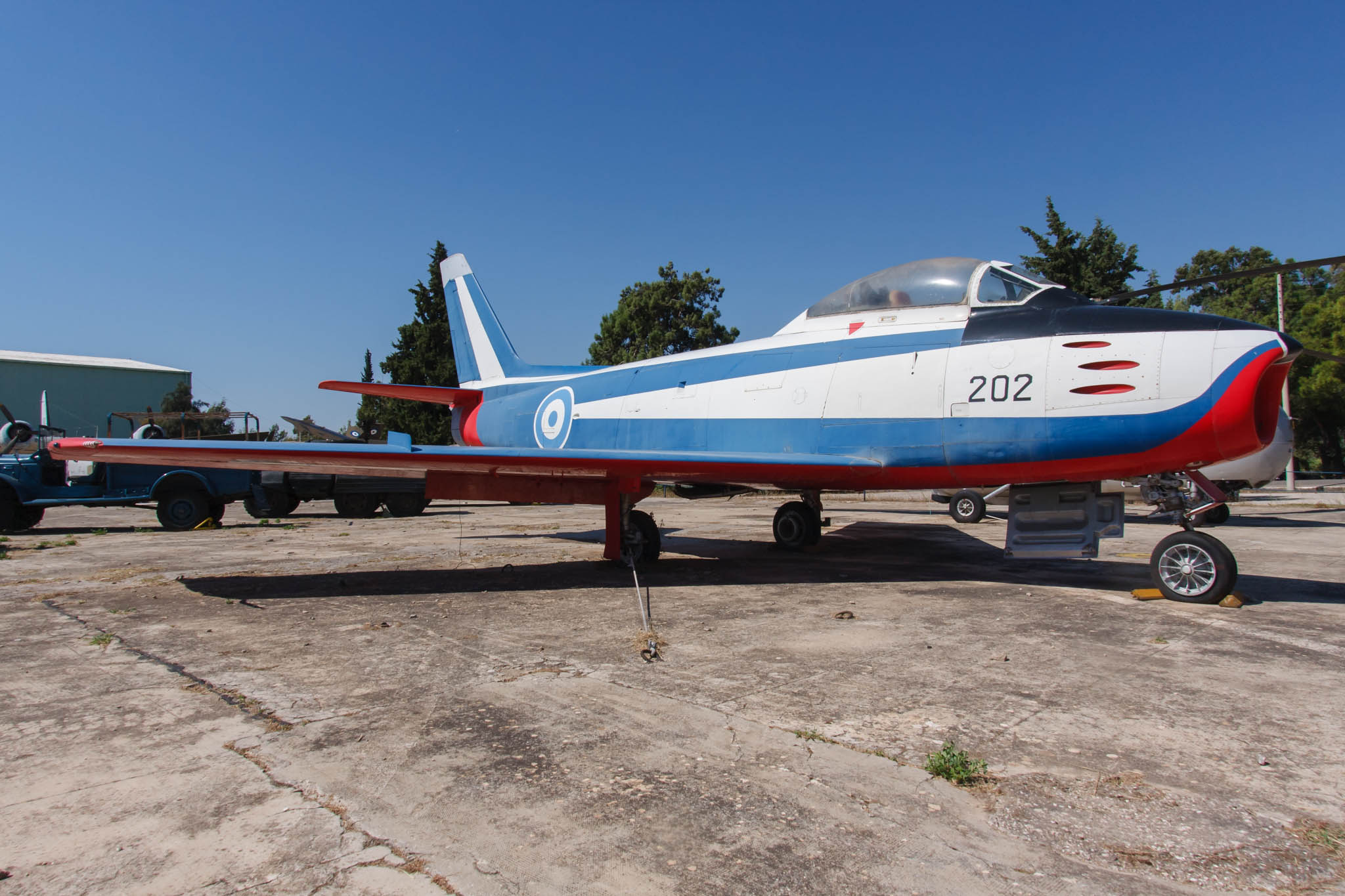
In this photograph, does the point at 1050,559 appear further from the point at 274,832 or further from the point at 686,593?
the point at 274,832

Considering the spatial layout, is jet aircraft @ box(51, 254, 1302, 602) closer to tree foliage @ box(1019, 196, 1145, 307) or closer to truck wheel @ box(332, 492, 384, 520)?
truck wheel @ box(332, 492, 384, 520)

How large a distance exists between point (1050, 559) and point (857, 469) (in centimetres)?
376

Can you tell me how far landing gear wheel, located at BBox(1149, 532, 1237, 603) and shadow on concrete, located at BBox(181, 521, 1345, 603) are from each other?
624 mm

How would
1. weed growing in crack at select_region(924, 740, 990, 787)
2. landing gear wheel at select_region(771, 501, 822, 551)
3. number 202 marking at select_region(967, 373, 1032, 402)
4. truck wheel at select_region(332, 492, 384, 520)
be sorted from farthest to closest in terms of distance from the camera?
truck wheel at select_region(332, 492, 384, 520) → landing gear wheel at select_region(771, 501, 822, 551) → number 202 marking at select_region(967, 373, 1032, 402) → weed growing in crack at select_region(924, 740, 990, 787)

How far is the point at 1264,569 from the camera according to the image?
25.5 ft

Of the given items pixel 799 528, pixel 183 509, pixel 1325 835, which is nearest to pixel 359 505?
pixel 183 509

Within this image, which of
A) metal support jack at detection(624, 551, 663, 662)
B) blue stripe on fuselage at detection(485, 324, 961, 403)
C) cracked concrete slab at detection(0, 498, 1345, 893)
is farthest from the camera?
blue stripe on fuselage at detection(485, 324, 961, 403)

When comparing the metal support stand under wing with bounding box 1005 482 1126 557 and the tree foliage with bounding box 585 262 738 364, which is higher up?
the tree foliage with bounding box 585 262 738 364

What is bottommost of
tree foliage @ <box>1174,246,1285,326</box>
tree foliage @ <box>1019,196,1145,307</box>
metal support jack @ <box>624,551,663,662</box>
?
metal support jack @ <box>624,551,663,662</box>

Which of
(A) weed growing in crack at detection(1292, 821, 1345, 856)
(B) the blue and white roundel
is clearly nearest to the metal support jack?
(A) weed growing in crack at detection(1292, 821, 1345, 856)

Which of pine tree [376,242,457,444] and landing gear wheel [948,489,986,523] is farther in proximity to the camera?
pine tree [376,242,457,444]

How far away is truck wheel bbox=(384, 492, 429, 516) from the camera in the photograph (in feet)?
57.7

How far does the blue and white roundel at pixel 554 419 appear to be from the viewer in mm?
10297

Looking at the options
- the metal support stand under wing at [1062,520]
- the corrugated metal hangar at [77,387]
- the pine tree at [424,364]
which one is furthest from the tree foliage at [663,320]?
the corrugated metal hangar at [77,387]
